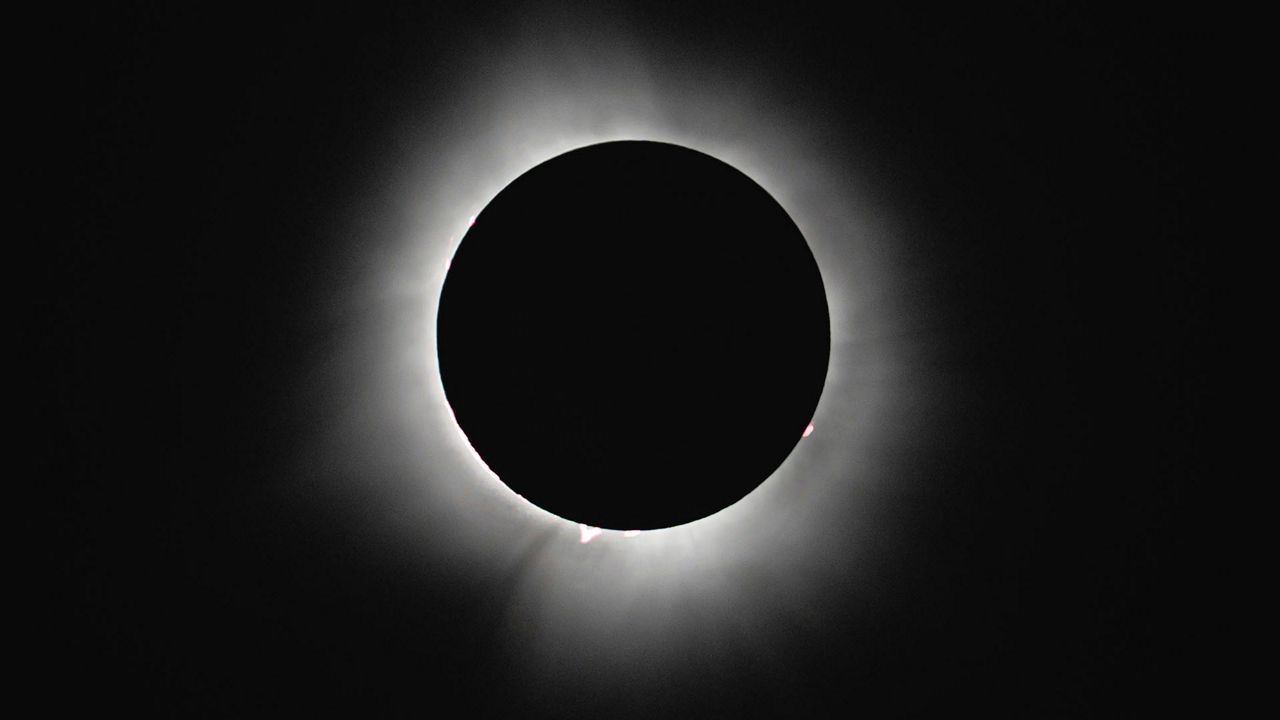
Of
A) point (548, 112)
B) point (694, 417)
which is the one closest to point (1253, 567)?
point (694, 417)

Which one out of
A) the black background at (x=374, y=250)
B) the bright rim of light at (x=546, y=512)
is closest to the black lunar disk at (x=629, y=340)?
the bright rim of light at (x=546, y=512)

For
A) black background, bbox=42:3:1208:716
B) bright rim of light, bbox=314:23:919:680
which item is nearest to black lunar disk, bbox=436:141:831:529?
bright rim of light, bbox=314:23:919:680

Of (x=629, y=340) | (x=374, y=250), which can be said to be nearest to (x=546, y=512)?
(x=629, y=340)

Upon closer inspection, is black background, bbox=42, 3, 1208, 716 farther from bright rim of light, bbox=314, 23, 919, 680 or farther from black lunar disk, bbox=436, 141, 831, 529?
black lunar disk, bbox=436, 141, 831, 529

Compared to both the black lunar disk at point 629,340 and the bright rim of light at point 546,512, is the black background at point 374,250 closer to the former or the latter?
the bright rim of light at point 546,512

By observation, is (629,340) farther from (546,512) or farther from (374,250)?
(374,250)

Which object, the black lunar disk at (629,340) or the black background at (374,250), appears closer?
the black lunar disk at (629,340)
